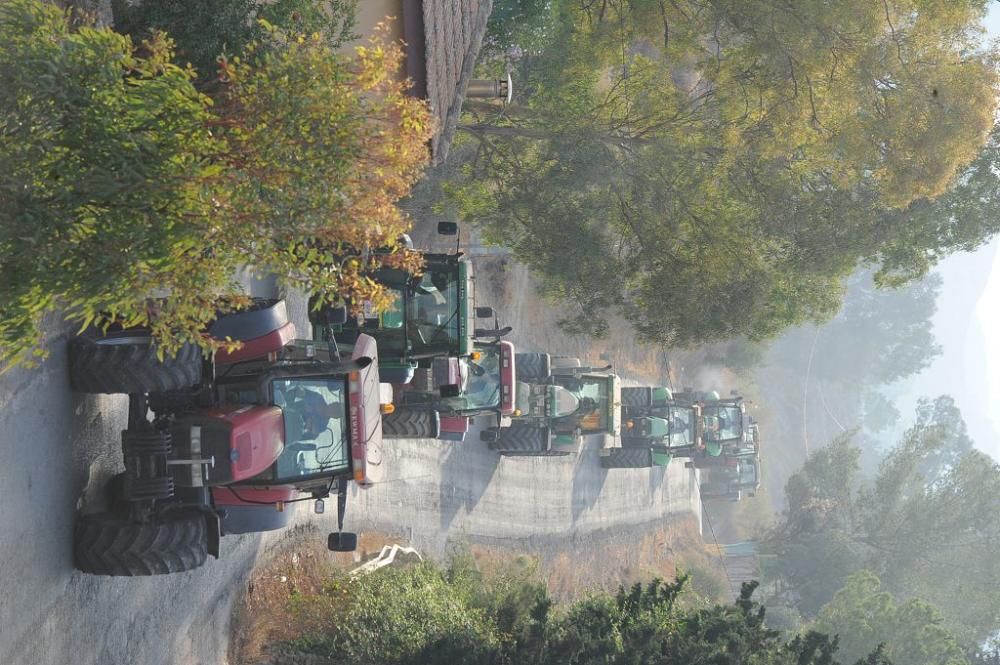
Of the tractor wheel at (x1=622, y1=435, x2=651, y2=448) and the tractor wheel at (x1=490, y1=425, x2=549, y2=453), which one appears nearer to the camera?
the tractor wheel at (x1=490, y1=425, x2=549, y2=453)

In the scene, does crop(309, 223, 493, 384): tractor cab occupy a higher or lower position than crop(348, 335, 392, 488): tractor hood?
higher

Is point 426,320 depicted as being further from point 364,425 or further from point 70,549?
point 70,549

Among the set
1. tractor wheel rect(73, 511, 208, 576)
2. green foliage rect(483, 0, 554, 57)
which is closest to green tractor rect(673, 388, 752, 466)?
green foliage rect(483, 0, 554, 57)

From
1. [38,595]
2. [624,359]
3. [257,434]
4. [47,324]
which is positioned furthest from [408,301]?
[624,359]

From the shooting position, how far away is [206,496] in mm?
10016

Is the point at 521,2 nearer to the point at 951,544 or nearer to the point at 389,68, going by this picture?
the point at 389,68

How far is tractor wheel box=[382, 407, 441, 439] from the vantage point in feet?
51.7

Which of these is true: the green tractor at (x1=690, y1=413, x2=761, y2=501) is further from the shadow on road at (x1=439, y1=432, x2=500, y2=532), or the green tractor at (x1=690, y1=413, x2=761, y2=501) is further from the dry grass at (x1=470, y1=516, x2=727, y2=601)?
the shadow on road at (x1=439, y1=432, x2=500, y2=532)

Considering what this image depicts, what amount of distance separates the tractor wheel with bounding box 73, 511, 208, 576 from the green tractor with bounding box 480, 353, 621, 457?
9.84 meters

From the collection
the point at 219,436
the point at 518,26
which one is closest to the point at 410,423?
the point at 219,436

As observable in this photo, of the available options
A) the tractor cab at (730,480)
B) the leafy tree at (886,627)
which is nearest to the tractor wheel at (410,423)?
the leafy tree at (886,627)

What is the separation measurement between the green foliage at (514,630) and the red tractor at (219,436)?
211 cm

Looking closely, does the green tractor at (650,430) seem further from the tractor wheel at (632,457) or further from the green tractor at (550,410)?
the green tractor at (550,410)

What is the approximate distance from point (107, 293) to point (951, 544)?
42.8m
